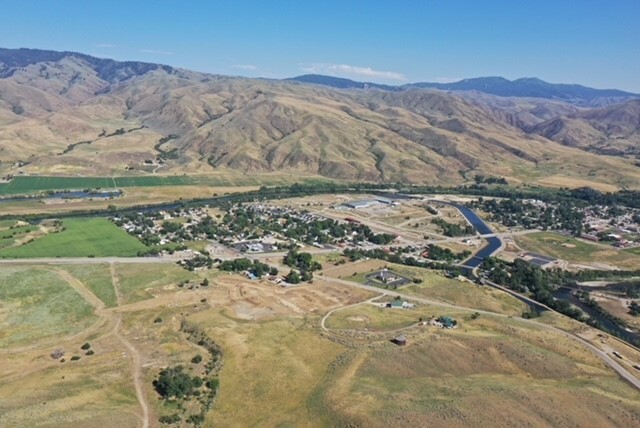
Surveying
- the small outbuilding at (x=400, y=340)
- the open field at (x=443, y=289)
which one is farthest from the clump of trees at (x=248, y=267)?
the small outbuilding at (x=400, y=340)

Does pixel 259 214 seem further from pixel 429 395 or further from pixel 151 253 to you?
pixel 429 395

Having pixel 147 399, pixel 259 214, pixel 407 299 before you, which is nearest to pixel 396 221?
pixel 259 214

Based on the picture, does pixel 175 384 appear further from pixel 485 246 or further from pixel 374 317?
pixel 485 246

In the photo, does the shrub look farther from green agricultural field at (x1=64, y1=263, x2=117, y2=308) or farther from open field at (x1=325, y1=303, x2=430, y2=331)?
green agricultural field at (x1=64, y1=263, x2=117, y2=308)

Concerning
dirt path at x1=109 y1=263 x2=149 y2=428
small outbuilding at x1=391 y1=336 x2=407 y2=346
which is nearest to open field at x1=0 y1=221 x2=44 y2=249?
dirt path at x1=109 y1=263 x2=149 y2=428

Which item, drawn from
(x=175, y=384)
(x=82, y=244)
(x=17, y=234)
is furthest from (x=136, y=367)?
(x=17, y=234)
